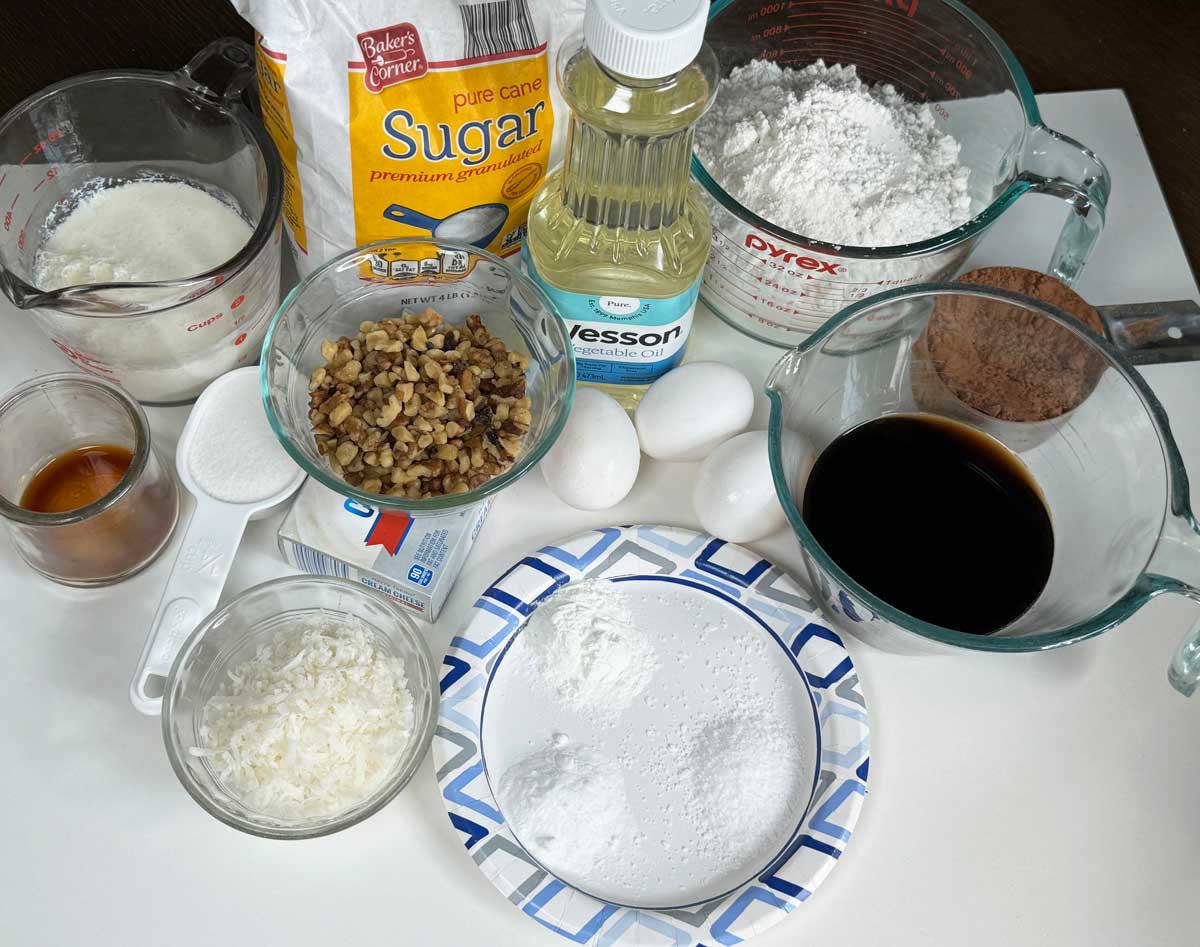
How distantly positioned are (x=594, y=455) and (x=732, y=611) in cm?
18

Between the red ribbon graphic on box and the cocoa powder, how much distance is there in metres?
0.47

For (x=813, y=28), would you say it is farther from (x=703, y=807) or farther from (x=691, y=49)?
(x=703, y=807)

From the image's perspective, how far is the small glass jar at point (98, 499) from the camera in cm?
95

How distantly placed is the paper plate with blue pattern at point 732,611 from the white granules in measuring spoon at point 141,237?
40 centimetres

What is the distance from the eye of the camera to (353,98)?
36.8 inches

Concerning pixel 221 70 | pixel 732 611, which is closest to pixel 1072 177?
pixel 732 611

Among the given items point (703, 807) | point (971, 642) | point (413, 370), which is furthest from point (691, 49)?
point (703, 807)

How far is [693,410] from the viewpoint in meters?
1.02

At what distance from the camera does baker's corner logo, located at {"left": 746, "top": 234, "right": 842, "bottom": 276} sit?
1.01m

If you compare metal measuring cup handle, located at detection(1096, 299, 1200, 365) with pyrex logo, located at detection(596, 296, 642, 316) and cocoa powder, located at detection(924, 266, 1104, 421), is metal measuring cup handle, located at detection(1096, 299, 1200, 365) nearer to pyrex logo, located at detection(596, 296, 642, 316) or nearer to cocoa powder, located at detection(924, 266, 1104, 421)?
cocoa powder, located at detection(924, 266, 1104, 421)

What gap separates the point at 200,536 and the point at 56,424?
16 cm

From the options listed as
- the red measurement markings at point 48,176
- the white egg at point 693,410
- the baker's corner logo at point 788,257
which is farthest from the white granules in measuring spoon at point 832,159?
the red measurement markings at point 48,176

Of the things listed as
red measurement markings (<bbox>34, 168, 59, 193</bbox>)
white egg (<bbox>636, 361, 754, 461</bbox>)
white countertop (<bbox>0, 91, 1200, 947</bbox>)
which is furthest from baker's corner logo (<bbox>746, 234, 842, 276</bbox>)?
red measurement markings (<bbox>34, 168, 59, 193</bbox>)

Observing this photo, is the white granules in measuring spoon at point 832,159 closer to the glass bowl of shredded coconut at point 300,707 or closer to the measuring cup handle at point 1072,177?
the measuring cup handle at point 1072,177
